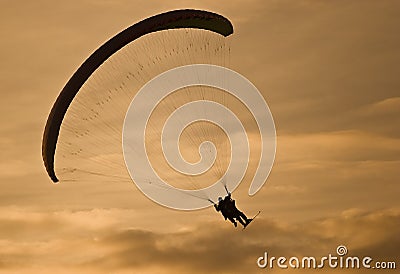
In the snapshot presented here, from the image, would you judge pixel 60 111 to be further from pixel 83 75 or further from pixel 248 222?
pixel 248 222

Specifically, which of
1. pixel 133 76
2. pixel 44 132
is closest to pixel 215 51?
pixel 133 76

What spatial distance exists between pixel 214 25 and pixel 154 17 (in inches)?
165

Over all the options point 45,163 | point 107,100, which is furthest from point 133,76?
point 45,163

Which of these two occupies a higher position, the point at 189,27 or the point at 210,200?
the point at 189,27

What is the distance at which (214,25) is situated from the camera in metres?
129

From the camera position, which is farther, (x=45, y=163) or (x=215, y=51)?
(x=45, y=163)

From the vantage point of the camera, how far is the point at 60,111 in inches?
4988

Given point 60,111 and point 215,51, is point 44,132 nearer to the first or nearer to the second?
point 60,111

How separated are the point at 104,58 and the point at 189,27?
492 cm

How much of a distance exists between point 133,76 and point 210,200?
9.55 m

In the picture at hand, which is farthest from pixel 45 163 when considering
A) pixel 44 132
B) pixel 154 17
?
pixel 154 17

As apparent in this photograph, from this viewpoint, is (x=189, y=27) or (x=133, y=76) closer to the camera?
Answer: (x=133, y=76)

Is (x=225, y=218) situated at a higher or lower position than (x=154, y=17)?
lower

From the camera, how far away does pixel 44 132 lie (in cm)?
12788
